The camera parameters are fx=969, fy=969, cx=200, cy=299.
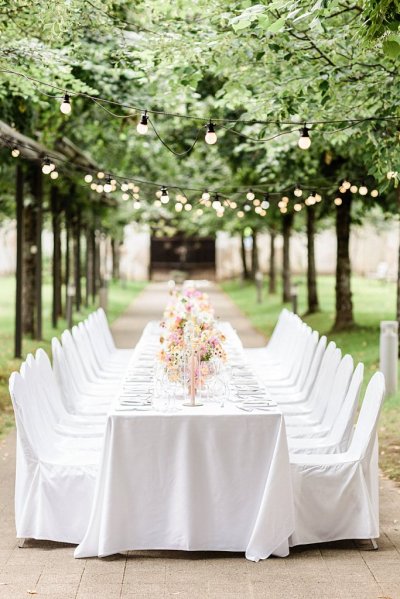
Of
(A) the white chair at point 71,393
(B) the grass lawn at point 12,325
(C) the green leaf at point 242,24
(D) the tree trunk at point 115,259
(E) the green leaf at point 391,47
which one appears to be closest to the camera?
(E) the green leaf at point 391,47

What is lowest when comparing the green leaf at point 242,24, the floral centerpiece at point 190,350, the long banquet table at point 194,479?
the long banquet table at point 194,479

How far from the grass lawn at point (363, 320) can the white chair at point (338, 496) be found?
6.91ft

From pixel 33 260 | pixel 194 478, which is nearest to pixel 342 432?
pixel 194 478

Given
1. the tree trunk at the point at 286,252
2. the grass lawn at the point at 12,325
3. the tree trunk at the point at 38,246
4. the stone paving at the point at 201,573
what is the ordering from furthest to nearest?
the tree trunk at the point at 286,252 → the tree trunk at the point at 38,246 → the grass lawn at the point at 12,325 → the stone paving at the point at 201,573

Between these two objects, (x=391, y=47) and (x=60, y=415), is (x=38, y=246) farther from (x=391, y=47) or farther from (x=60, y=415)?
(x=391, y=47)

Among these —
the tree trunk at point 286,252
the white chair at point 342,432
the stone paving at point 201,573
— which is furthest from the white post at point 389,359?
the tree trunk at point 286,252

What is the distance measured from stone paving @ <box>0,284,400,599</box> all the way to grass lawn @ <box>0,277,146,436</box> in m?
4.84

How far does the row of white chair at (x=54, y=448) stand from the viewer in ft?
22.7

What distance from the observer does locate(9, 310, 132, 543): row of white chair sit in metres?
6.91

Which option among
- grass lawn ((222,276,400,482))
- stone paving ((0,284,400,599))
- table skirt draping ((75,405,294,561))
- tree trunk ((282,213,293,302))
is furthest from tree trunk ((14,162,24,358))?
tree trunk ((282,213,293,302))

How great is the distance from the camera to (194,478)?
6.77 meters

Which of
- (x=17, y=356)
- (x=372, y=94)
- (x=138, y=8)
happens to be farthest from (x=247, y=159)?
(x=372, y=94)

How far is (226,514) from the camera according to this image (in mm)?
6797

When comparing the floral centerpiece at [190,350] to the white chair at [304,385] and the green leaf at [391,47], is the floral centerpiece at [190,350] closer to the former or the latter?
the white chair at [304,385]
